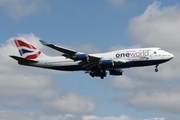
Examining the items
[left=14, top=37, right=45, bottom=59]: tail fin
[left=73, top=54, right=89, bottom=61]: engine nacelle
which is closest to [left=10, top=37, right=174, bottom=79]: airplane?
[left=73, top=54, right=89, bottom=61]: engine nacelle

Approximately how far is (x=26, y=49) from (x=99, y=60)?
20280 millimetres

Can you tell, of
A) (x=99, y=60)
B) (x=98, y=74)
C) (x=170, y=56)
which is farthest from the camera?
(x=98, y=74)

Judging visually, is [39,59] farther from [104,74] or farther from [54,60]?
[104,74]

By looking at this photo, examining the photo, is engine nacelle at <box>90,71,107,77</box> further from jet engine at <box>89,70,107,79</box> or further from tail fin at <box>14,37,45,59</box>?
tail fin at <box>14,37,45,59</box>

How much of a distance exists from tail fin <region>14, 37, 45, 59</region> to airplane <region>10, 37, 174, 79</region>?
3.09ft

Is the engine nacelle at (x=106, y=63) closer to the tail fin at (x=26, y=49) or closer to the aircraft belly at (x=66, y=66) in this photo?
the aircraft belly at (x=66, y=66)

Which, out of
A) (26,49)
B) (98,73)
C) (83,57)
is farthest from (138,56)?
(26,49)

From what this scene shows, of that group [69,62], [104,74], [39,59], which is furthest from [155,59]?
[39,59]

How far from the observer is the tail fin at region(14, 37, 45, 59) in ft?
225

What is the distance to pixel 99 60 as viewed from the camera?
60500mm

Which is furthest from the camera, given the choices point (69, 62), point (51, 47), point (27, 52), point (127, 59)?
point (27, 52)

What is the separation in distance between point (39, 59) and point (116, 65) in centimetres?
1914

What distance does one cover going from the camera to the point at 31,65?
66688 millimetres

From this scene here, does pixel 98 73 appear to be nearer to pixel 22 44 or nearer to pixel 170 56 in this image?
pixel 170 56
